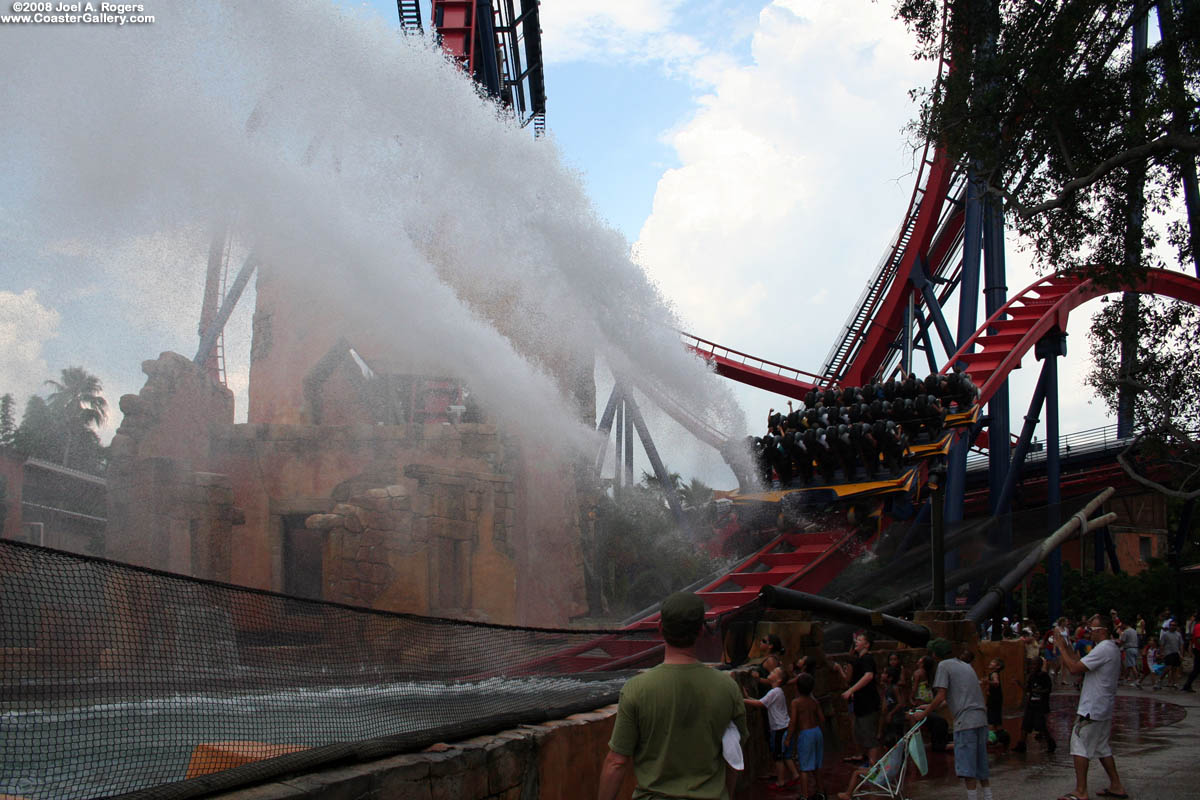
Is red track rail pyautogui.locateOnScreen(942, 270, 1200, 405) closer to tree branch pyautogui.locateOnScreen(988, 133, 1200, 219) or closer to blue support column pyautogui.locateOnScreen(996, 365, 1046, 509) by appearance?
blue support column pyautogui.locateOnScreen(996, 365, 1046, 509)

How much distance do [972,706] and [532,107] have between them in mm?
22479

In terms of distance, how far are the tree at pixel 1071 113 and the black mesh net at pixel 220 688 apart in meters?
8.18

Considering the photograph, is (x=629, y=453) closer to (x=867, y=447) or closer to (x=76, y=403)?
(x=867, y=447)

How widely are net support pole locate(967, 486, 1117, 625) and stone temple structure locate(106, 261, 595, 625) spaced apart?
18.7 feet

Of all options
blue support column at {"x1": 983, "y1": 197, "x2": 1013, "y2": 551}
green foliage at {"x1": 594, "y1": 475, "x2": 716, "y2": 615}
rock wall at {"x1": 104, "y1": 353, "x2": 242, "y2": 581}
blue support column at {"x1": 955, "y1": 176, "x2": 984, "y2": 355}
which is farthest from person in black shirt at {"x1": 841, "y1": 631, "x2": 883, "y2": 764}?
blue support column at {"x1": 955, "y1": 176, "x2": 984, "y2": 355}

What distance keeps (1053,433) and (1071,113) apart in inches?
396

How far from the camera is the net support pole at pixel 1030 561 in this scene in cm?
1263

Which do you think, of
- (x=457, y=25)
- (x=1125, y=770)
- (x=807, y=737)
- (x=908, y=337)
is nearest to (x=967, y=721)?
(x=807, y=737)

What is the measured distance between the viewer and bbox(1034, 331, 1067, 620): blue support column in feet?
63.2

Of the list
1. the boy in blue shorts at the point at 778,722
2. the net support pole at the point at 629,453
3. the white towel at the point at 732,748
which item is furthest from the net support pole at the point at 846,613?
the net support pole at the point at 629,453

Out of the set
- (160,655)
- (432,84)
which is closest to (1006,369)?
(432,84)

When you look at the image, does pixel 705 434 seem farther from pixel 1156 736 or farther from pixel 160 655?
pixel 160 655

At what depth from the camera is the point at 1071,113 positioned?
11.6 meters

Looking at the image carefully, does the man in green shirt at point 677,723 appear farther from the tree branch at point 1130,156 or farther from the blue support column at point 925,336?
the blue support column at point 925,336
